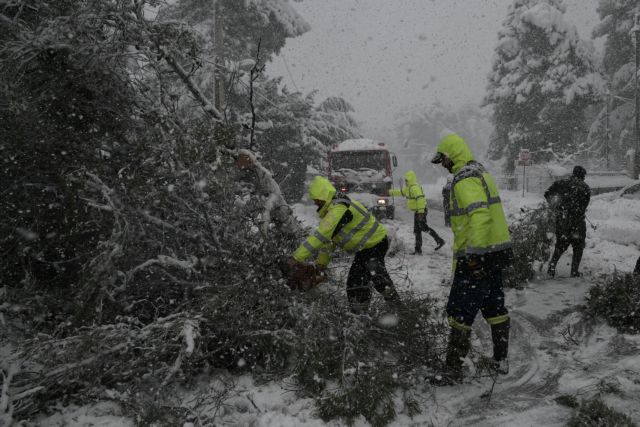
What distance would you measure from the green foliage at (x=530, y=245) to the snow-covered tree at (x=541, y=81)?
15.6m

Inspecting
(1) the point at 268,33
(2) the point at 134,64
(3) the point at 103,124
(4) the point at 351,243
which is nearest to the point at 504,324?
(4) the point at 351,243

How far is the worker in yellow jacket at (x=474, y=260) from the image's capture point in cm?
321

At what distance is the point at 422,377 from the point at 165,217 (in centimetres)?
267

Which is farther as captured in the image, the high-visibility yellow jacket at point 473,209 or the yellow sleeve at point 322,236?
the yellow sleeve at point 322,236

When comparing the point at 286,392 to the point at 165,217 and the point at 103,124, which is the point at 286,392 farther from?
the point at 103,124

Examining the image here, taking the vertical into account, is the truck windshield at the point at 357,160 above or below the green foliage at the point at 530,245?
above

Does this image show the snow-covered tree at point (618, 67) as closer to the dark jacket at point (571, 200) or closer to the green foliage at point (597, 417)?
the dark jacket at point (571, 200)

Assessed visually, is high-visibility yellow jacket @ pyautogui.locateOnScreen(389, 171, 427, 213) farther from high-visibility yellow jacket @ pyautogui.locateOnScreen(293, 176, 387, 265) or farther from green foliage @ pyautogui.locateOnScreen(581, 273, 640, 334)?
high-visibility yellow jacket @ pyautogui.locateOnScreen(293, 176, 387, 265)

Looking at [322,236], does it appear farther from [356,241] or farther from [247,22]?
[247,22]

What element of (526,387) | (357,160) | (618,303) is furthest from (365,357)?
(357,160)

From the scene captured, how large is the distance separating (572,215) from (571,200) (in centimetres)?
20

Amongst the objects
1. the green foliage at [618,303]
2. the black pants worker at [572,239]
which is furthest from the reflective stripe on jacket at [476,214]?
the black pants worker at [572,239]

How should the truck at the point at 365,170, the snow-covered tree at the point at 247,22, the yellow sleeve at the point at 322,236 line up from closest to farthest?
the yellow sleeve at the point at 322,236, the truck at the point at 365,170, the snow-covered tree at the point at 247,22

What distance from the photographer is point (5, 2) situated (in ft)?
14.8
